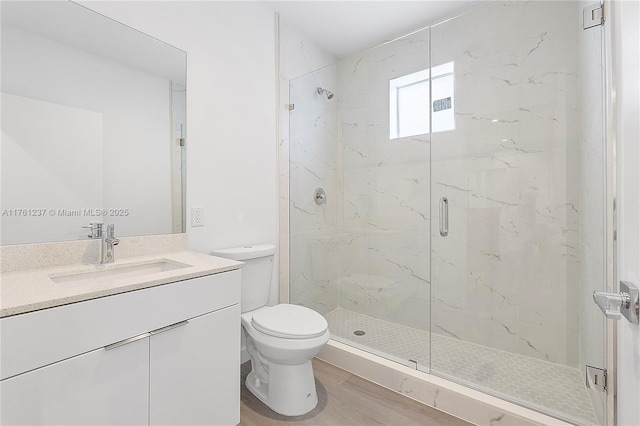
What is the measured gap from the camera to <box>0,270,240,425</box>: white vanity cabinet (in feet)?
2.49

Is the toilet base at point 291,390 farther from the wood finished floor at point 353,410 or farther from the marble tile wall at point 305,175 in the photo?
the marble tile wall at point 305,175

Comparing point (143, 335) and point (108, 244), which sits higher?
point (108, 244)

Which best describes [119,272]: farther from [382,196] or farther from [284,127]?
[382,196]

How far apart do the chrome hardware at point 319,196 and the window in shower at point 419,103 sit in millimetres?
718

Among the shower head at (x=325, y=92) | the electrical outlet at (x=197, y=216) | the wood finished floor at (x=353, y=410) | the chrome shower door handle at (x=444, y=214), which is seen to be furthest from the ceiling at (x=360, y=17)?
the wood finished floor at (x=353, y=410)

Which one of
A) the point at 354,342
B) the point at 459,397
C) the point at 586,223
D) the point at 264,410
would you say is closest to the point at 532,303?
the point at 586,223

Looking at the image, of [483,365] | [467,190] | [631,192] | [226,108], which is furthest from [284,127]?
[483,365]

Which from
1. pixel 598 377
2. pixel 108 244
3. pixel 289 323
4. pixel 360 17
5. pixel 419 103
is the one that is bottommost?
pixel 598 377

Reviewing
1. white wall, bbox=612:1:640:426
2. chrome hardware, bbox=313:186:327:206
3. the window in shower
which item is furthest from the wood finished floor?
the window in shower

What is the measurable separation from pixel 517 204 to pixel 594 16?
1022 millimetres

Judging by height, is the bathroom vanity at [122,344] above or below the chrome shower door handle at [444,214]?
below

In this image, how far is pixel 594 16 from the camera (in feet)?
4.25

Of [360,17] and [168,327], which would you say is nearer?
[168,327]

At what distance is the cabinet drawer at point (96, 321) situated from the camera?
0.74 m
